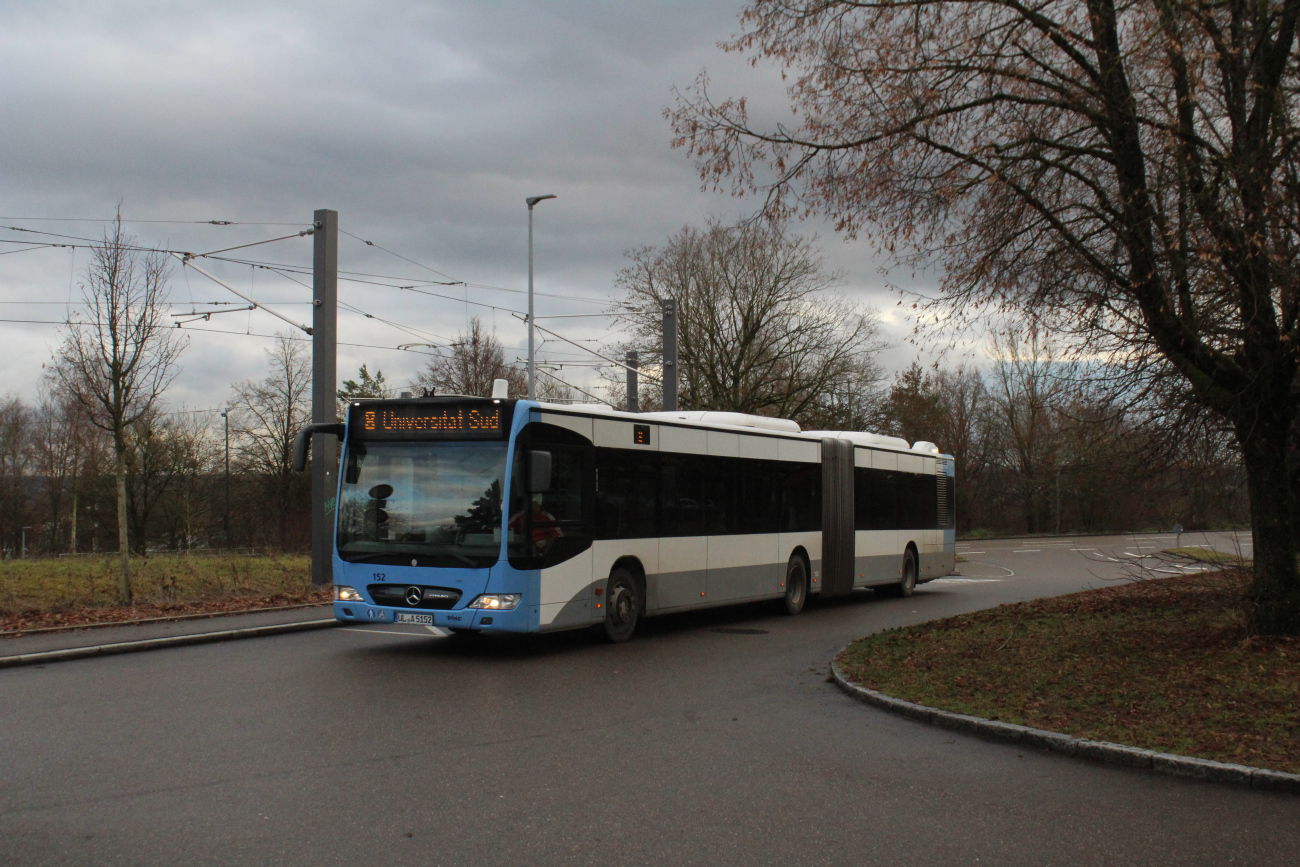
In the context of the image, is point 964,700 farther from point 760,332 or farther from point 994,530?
point 994,530

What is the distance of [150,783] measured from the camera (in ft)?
20.9

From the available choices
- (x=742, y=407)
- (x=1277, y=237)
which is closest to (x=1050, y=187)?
(x=1277, y=237)

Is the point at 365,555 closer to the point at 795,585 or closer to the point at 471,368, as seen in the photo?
the point at 795,585

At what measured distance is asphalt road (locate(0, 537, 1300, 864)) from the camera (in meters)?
5.28

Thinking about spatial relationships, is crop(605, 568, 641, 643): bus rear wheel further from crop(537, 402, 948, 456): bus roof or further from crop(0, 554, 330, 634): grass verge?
crop(0, 554, 330, 634): grass verge

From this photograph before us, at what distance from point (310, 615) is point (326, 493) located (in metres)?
3.21

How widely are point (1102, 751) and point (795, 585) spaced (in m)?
10.7

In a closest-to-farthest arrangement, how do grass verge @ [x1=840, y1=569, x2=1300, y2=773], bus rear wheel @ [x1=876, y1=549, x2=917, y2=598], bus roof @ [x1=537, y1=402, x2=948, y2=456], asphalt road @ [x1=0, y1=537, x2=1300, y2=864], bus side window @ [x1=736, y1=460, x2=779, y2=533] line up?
1. asphalt road @ [x1=0, y1=537, x2=1300, y2=864]
2. grass verge @ [x1=840, y1=569, x2=1300, y2=773]
3. bus roof @ [x1=537, y1=402, x2=948, y2=456]
4. bus side window @ [x1=736, y1=460, x2=779, y2=533]
5. bus rear wheel @ [x1=876, y1=549, x2=917, y2=598]

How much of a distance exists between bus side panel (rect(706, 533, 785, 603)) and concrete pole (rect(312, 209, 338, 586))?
6.92m

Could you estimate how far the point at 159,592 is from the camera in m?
17.6

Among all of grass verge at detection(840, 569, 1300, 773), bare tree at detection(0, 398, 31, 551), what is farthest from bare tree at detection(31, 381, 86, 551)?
grass verge at detection(840, 569, 1300, 773)

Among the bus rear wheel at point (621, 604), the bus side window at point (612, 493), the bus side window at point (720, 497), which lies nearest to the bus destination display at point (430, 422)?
the bus side window at point (612, 493)

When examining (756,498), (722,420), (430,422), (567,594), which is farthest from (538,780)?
(722,420)

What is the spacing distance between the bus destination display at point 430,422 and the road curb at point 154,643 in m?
3.28
